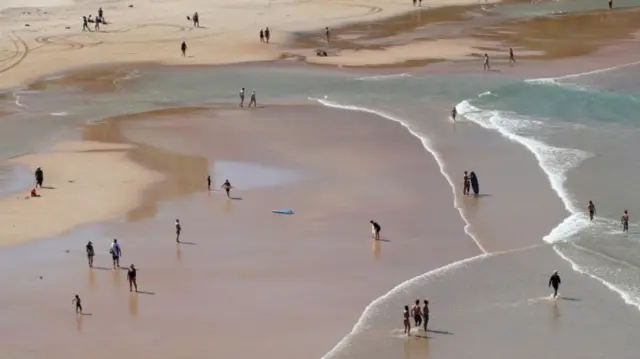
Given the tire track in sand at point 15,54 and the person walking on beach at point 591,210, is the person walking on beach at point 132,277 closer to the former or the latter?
the person walking on beach at point 591,210

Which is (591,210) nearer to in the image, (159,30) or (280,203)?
(280,203)

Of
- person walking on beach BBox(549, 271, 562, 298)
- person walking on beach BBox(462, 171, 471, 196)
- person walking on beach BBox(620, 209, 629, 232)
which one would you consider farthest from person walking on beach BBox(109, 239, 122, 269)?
person walking on beach BBox(620, 209, 629, 232)

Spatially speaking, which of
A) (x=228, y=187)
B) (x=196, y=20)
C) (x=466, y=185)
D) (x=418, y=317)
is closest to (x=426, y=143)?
(x=466, y=185)

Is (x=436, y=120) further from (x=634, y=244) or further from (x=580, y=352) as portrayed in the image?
(x=580, y=352)

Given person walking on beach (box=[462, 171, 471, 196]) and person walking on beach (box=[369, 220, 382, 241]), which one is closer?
person walking on beach (box=[369, 220, 382, 241])

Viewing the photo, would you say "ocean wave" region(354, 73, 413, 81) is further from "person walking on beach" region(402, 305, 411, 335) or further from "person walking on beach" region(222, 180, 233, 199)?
"person walking on beach" region(402, 305, 411, 335)

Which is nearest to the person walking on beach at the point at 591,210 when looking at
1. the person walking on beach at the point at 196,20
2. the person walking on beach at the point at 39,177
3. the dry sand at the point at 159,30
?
the person walking on beach at the point at 39,177
